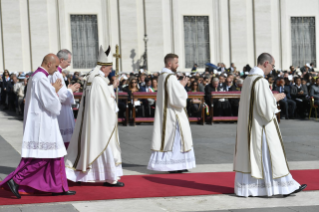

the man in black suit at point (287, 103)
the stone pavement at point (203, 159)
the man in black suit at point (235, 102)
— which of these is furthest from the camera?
the man in black suit at point (287, 103)

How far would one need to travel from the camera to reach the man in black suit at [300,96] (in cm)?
1761

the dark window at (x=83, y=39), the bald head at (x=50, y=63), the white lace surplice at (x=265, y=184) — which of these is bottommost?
the white lace surplice at (x=265, y=184)

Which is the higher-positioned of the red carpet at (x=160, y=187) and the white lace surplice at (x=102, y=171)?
the white lace surplice at (x=102, y=171)

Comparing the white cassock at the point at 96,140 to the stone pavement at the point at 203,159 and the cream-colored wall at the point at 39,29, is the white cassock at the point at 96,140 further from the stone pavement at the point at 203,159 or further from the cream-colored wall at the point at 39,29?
the cream-colored wall at the point at 39,29

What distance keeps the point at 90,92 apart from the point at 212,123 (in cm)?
900

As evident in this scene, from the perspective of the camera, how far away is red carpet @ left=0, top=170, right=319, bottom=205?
22.3ft

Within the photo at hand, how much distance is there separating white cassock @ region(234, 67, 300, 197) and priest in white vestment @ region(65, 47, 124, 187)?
6.09 feet

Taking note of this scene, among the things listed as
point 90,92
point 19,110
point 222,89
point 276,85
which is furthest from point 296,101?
point 90,92

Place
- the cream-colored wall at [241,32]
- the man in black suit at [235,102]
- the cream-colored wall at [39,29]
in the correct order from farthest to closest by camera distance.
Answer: the cream-colored wall at [241,32], the cream-colored wall at [39,29], the man in black suit at [235,102]

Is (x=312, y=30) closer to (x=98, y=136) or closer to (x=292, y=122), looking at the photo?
(x=292, y=122)

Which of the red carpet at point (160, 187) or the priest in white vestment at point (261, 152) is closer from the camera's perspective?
the priest in white vestment at point (261, 152)

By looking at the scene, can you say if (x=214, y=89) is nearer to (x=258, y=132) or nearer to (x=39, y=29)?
(x=258, y=132)

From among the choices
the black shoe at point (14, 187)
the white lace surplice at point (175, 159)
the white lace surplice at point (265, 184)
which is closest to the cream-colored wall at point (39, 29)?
the white lace surplice at point (175, 159)

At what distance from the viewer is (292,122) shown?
54.3 feet
